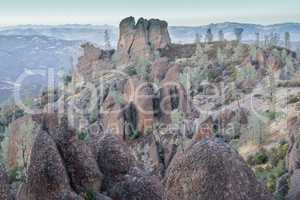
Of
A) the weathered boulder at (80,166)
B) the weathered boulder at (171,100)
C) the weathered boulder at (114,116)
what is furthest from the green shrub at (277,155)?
the weathered boulder at (80,166)

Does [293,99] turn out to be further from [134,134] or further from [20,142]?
[20,142]

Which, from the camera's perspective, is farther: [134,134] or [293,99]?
[134,134]

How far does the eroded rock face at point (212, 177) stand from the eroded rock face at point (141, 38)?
172874mm

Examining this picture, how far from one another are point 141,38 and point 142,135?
9967cm

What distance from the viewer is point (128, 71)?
534 feet

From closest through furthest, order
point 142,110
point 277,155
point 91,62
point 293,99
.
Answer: point 277,155 → point 293,99 → point 142,110 → point 91,62

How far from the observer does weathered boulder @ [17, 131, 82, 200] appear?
44.7 ft

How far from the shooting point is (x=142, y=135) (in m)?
92.9

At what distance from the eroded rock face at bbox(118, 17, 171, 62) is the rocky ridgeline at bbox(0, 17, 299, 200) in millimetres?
378

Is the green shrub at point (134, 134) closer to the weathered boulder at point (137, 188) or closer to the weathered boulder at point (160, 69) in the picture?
the weathered boulder at point (160, 69)

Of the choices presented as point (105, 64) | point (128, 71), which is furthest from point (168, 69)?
point (105, 64)

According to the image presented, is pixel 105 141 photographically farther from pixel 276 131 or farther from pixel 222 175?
pixel 276 131

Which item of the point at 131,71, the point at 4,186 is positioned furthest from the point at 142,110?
the point at 4,186

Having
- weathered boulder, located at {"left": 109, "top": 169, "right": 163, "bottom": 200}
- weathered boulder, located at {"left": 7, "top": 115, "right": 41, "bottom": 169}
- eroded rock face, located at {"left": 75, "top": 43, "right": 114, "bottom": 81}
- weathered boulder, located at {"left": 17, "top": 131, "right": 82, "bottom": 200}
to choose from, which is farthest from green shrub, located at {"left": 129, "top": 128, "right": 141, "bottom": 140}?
eroded rock face, located at {"left": 75, "top": 43, "right": 114, "bottom": 81}
